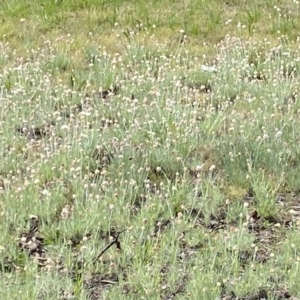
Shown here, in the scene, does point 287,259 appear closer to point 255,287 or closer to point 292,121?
point 255,287

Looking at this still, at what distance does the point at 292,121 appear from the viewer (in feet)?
19.8

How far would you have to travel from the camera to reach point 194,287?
4.07 m

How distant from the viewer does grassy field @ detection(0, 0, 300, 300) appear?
4.32 metres

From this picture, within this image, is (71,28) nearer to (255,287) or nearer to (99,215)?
(99,215)

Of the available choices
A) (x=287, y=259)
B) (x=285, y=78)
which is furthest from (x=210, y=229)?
(x=285, y=78)

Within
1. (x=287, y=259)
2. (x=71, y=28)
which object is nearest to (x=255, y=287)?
(x=287, y=259)

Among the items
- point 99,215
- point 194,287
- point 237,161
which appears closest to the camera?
point 194,287

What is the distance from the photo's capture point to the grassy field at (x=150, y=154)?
432 cm

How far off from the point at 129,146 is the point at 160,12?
344 centimetres

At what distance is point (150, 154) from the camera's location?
5.62m

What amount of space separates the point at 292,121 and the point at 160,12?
10.4ft

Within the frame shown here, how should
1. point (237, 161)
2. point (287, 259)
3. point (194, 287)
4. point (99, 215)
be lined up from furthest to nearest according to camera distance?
point (237, 161)
point (99, 215)
point (287, 259)
point (194, 287)

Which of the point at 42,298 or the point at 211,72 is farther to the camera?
the point at 211,72

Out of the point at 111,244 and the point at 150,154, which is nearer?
the point at 111,244
